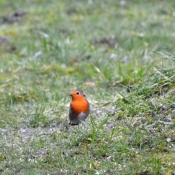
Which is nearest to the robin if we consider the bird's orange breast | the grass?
the bird's orange breast

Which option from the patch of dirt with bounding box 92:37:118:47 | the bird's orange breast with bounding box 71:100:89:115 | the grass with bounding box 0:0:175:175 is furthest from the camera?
the patch of dirt with bounding box 92:37:118:47

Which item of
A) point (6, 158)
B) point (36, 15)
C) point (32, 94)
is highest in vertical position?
point (6, 158)

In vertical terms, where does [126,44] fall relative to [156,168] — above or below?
below

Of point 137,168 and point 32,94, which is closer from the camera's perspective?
point 137,168

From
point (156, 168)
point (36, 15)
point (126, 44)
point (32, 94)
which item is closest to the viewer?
point (156, 168)

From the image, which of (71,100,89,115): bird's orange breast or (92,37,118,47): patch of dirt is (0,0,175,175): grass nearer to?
(92,37,118,47): patch of dirt

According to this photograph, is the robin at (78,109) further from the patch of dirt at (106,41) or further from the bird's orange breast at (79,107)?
the patch of dirt at (106,41)

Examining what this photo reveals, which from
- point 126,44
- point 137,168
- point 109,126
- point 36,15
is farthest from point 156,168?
point 36,15

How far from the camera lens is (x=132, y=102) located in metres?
5.88

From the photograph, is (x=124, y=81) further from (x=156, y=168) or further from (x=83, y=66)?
(x=156, y=168)

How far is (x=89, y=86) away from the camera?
8039mm

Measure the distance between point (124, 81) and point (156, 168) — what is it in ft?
9.78

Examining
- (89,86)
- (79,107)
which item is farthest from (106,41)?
(79,107)

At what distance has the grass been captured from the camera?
5163mm
